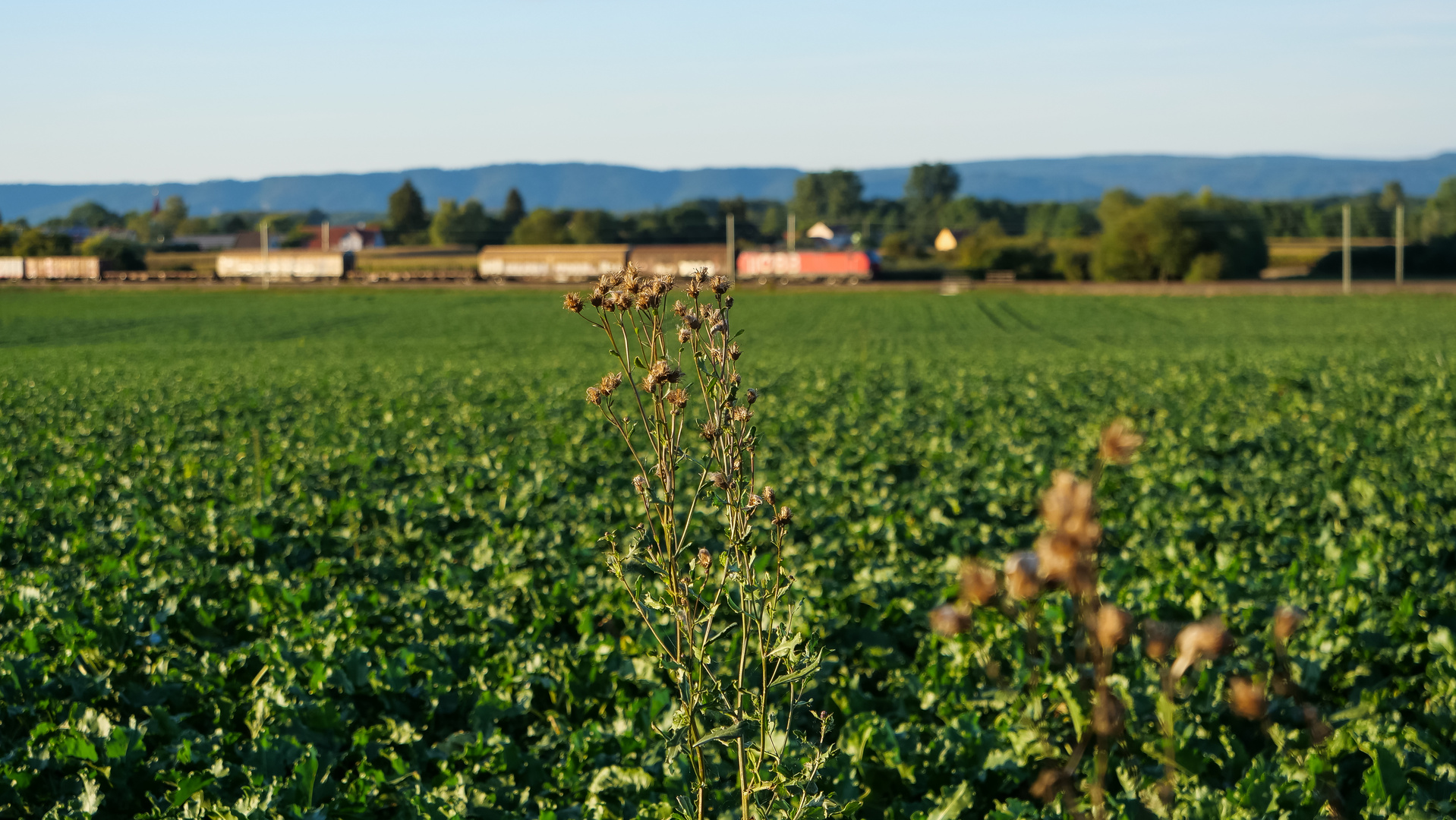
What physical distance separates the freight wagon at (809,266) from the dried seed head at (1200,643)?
3282 inches

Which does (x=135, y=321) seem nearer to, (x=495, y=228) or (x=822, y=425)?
(x=822, y=425)

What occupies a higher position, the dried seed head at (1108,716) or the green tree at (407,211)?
the green tree at (407,211)

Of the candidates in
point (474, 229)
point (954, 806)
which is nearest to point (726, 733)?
point (954, 806)

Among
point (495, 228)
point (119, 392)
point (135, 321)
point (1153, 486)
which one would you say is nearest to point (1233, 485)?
point (1153, 486)

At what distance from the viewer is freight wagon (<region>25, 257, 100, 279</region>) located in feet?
286

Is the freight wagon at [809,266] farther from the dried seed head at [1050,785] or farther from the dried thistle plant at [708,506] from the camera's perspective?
the dried seed head at [1050,785]

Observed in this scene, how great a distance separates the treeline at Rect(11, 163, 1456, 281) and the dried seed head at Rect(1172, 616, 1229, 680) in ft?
262

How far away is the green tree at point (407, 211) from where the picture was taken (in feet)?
516

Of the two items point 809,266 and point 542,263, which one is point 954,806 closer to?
point 809,266

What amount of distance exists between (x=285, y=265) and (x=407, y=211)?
→ 71171 millimetres

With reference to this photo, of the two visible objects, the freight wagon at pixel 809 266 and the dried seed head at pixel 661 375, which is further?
the freight wagon at pixel 809 266

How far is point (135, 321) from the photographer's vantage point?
5406 centimetres

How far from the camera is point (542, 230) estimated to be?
124438 mm

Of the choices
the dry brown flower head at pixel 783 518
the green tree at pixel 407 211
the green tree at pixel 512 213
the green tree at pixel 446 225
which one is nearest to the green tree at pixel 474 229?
the green tree at pixel 446 225
